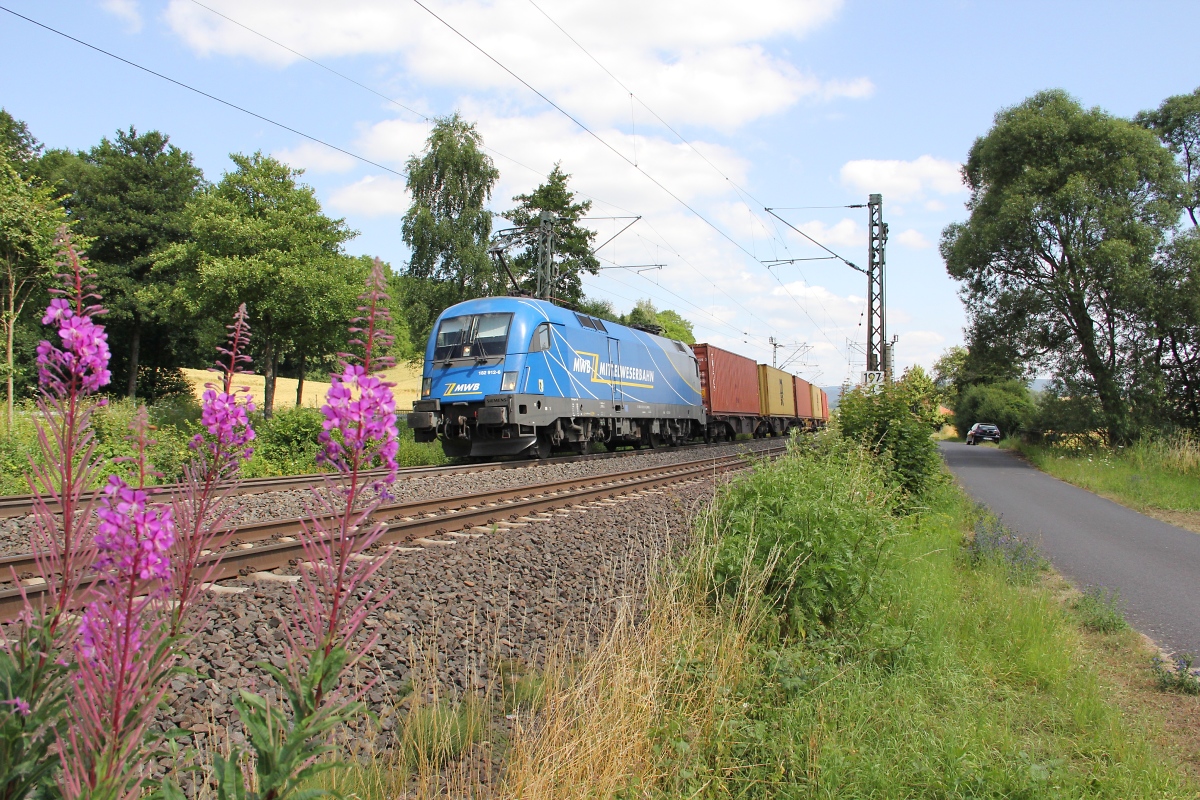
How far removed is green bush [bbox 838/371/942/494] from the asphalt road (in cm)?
153

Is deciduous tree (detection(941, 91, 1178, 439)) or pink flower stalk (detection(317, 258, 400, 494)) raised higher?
deciduous tree (detection(941, 91, 1178, 439))

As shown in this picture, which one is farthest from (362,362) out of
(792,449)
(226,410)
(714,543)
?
(792,449)

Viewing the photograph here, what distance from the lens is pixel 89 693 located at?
58.7 inches

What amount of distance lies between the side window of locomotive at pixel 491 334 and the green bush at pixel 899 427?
680 centimetres

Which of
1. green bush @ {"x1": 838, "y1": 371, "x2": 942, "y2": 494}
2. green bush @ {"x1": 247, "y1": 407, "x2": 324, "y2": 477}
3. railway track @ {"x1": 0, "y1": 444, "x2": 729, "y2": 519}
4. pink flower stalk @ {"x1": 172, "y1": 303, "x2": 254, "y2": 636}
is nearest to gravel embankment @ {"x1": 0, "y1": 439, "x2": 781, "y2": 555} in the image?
railway track @ {"x1": 0, "y1": 444, "x2": 729, "y2": 519}

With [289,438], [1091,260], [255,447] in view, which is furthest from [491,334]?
[1091,260]

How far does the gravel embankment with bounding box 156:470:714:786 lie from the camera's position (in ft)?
12.3

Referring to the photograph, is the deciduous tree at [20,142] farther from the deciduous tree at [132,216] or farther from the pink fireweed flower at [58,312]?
the pink fireweed flower at [58,312]

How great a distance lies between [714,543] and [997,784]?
2.64 m

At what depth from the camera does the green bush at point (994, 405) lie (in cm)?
5550

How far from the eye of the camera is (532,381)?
49.6 ft

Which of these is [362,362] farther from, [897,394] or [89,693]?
[897,394]

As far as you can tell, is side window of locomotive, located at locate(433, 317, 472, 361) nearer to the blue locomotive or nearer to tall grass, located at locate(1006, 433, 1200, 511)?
the blue locomotive

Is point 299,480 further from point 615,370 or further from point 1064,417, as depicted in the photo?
point 1064,417
